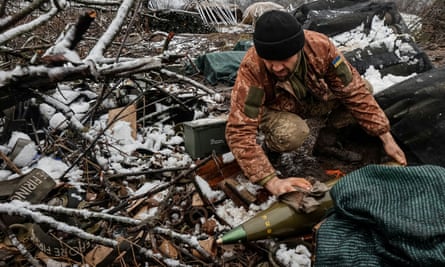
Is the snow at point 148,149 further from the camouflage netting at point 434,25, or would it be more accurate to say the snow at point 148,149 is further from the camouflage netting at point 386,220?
the camouflage netting at point 434,25

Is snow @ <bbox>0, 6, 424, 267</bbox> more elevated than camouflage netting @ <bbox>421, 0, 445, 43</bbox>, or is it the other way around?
snow @ <bbox>0, 6, 424, 267</bbox>

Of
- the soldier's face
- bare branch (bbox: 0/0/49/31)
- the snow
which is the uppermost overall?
bare branch (bbox: 0/0/49/31)

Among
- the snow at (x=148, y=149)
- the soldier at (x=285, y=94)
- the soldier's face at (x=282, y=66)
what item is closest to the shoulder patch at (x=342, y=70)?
the soldier at (x=285, y=94)

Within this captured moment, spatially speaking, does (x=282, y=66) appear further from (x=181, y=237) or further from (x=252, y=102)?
(x=181, y=237)

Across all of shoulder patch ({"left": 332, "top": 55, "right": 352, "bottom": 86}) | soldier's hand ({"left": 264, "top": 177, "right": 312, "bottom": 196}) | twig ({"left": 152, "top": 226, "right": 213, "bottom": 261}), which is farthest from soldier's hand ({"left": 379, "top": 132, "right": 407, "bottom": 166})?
twig ({"left": 152, "top": 226, "right": 213, "bottom": 261})

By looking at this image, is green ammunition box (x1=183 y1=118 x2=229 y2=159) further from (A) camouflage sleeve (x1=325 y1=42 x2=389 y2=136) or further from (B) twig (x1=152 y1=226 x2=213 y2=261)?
(B) twig (x1=152 y1=226 x2=213 y2=261)

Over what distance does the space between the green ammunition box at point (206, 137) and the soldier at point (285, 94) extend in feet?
1.24

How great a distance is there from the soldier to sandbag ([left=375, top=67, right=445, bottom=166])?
0.72 feet

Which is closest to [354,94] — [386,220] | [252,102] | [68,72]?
[252,102]

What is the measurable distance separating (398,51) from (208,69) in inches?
116

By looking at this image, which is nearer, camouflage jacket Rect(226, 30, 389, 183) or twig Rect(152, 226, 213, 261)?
twig Rect(152, 226, 213, 261)

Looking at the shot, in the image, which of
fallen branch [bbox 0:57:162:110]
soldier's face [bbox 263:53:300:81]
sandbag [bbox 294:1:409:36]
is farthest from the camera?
sandbag [bbox 294:1:409:36]

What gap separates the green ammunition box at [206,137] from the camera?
3006mm

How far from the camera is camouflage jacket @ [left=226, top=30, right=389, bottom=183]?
2420 millimetres
